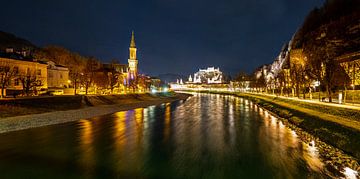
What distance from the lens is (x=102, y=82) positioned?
78.2 meters

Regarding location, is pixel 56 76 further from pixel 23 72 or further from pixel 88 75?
pixel 23 72

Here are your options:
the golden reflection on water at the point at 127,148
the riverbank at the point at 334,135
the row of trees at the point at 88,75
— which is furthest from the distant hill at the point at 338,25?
the row of trees at the point at 88,75

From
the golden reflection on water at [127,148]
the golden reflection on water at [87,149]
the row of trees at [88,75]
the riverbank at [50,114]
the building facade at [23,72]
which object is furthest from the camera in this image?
the row of trees at [88,75]

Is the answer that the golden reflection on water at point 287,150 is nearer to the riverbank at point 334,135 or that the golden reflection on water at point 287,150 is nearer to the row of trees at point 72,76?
the riverbank at point 334,135

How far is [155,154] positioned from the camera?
15.5m

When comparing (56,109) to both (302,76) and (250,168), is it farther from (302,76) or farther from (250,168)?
(302,76)

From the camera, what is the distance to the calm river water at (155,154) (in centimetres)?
1208

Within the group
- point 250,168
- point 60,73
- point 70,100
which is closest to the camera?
point 250,168

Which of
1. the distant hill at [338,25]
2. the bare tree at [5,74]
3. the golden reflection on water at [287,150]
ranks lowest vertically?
the golden reflection on water at [287,150]

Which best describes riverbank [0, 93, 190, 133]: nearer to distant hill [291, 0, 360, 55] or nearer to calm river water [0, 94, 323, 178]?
calm river water [0, 94, 323, 178]

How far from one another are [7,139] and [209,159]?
57.1 feet

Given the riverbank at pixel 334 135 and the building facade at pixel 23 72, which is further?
the building facade at pixel 23 72

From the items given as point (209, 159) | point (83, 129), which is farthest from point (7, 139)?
point (209, 159)

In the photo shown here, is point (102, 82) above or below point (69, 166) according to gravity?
above
